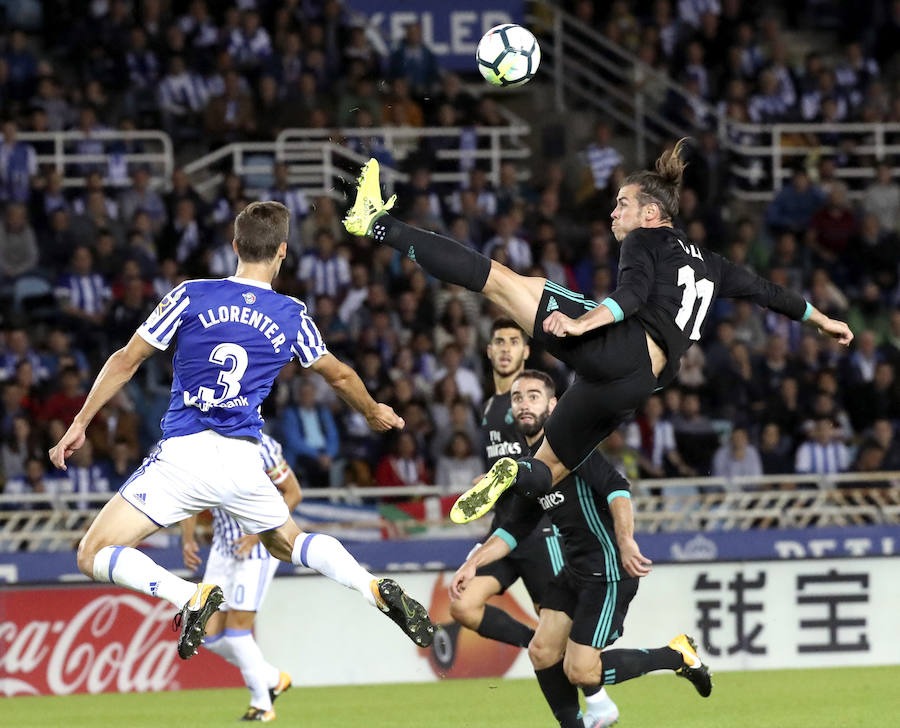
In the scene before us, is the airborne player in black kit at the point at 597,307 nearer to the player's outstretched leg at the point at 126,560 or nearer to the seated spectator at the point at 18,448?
the player's outstretched leg at the point at 126,560

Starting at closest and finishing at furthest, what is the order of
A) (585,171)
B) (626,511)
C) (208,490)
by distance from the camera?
(208,490) → (626,511) → (585,171)

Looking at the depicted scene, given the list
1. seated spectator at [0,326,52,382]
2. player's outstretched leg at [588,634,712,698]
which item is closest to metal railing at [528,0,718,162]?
seated spectator at [0,326,52,382]

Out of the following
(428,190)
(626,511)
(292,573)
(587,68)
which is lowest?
(292,573)

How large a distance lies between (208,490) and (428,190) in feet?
31.0

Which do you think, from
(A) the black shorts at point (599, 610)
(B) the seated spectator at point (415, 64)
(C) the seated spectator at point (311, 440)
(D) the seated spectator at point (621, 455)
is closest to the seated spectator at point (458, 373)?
A: (C) the seated spectator at point (311, 440)

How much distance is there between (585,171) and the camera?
1741cm

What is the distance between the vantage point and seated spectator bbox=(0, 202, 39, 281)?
1509 cm

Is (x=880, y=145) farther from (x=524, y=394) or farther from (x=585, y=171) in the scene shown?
(x=524, y=394)

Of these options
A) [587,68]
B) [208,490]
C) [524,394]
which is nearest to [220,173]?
[587,68]

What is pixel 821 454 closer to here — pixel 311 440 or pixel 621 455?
pixel 621 455

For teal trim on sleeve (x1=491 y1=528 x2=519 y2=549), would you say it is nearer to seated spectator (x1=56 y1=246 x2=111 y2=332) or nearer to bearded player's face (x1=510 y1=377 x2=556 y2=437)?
bearded player's face (x1=510 y1=377 x2=556 y2=437)

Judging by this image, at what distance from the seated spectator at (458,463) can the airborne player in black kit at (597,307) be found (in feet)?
19.4

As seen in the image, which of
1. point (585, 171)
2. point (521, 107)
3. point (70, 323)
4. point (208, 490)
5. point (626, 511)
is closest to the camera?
point (208, 490)

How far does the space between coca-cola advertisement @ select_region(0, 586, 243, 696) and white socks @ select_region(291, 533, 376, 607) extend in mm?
4601
